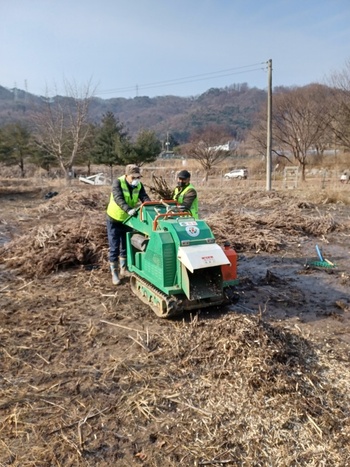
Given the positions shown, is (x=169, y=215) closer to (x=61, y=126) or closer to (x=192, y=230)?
(x=192, y=230)

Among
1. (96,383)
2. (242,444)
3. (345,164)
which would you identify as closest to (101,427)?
(96,383)

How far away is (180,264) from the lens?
4.51 meters

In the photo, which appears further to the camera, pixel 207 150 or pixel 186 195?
pixel 207 150

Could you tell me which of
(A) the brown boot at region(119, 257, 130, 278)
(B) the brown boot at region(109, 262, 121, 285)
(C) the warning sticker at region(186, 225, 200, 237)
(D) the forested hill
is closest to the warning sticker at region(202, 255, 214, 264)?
(C) the warning sticker at region(186, 225, 200, 237)

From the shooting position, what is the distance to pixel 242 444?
283cm

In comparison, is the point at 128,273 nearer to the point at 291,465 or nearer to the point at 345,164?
the point at 291,465

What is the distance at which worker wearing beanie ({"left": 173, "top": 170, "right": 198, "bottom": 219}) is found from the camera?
595 cm

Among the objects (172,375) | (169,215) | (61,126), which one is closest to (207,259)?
(169,215)

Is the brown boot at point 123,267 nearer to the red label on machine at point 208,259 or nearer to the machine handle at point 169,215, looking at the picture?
the machine handle at point 169,215

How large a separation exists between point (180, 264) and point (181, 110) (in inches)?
5630

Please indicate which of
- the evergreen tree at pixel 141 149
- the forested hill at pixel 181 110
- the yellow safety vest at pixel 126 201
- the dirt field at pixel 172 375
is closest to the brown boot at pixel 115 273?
the dirt field at pixel 172 375

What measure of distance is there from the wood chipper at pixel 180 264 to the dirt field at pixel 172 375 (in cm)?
26

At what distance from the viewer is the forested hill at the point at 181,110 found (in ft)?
342

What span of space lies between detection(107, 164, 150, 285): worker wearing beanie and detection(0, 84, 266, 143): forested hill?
270 feet
